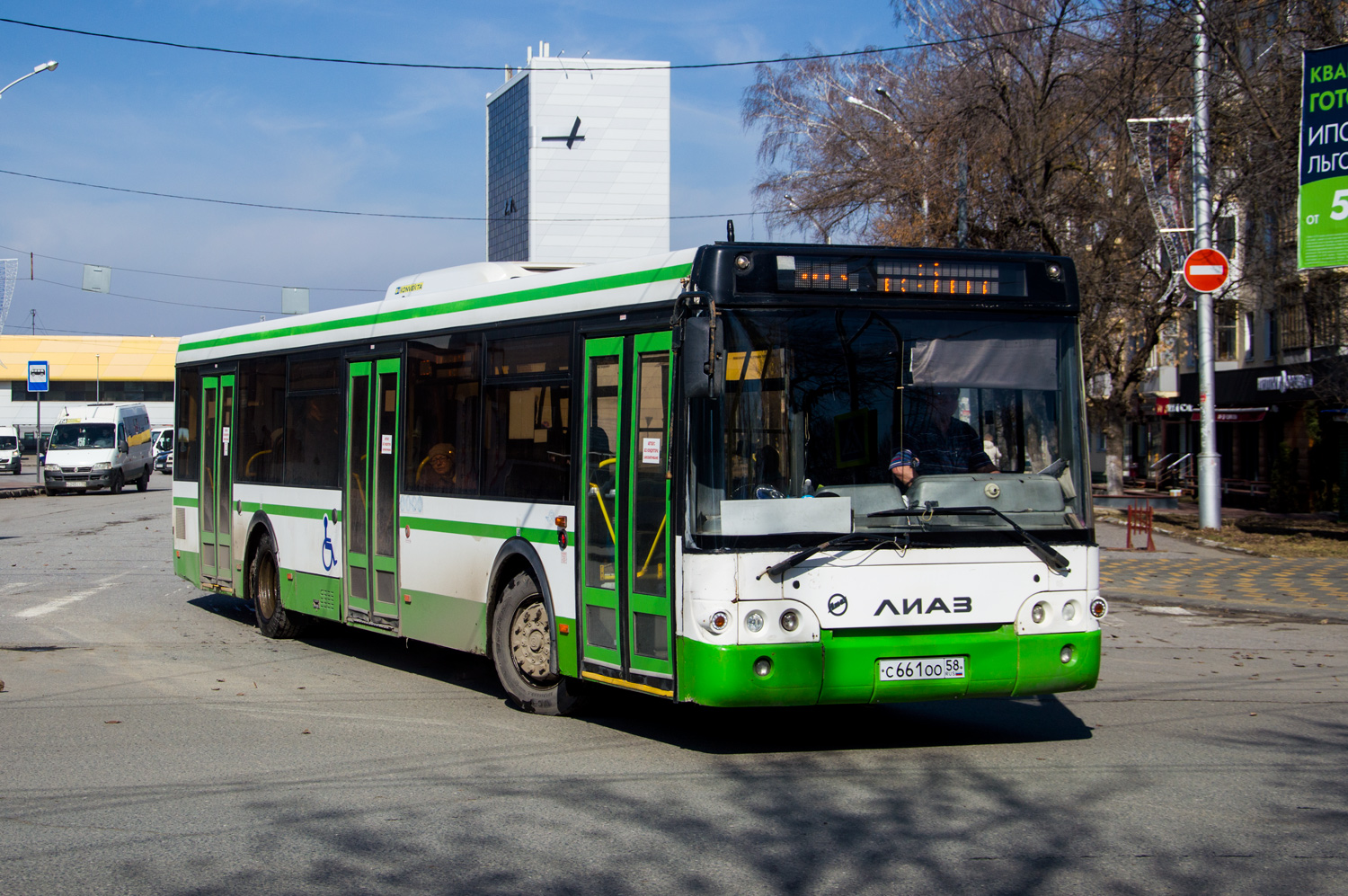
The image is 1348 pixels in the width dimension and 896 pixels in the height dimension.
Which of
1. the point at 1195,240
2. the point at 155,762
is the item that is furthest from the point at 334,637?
the point at 1195,240

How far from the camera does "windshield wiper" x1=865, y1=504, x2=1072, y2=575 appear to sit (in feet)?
23.4

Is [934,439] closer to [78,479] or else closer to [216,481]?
[216,481]

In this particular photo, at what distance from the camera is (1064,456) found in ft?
24.5

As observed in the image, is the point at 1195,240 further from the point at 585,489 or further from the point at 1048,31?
the point at 585,489

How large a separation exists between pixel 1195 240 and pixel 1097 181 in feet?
20.1

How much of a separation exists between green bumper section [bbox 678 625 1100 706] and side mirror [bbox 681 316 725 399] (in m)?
1.33

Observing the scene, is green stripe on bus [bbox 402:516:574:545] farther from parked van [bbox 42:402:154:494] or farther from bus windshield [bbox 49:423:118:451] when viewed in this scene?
bus windshield [bbox 49:423:118:451]

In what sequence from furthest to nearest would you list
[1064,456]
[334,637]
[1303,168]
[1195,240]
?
[1195,240]
[1303,168]
[334,637]
[1064,456]

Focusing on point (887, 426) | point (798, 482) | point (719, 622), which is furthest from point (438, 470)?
point (887, 426)

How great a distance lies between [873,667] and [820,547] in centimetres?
71

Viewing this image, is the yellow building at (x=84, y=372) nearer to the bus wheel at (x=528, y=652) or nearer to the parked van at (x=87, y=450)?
the parked van at (x=87, y=450)

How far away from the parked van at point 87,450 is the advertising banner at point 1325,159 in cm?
3443

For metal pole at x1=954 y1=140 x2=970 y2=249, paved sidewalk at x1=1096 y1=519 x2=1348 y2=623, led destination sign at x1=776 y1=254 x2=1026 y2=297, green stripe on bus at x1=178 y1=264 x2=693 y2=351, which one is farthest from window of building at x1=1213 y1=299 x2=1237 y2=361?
led destination sign at x1=776 y1=254 x2=1026 y2=297

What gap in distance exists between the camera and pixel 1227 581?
674 inches
